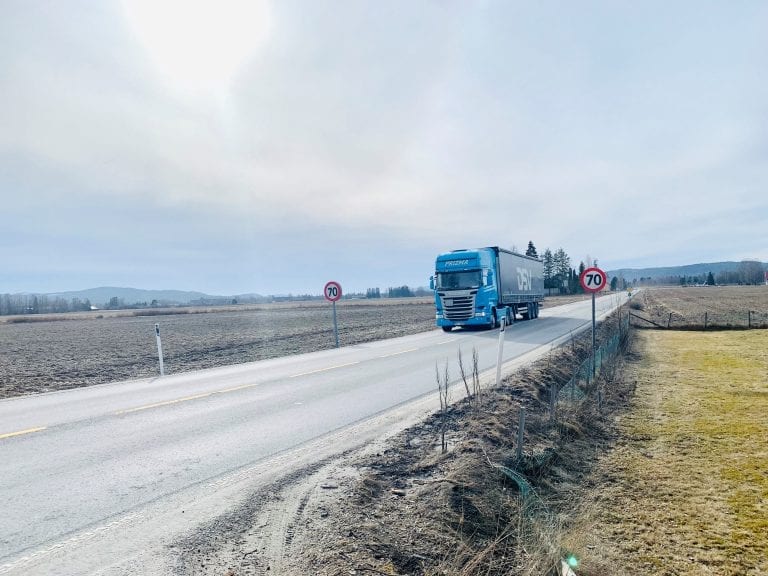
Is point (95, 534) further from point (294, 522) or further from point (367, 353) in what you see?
point (367, 353)

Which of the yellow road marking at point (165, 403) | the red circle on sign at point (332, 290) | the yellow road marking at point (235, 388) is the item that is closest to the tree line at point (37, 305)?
the red circle on sign at point (332, 290)

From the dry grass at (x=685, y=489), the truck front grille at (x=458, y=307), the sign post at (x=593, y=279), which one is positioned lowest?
the dry grass at (x=685, y=489)

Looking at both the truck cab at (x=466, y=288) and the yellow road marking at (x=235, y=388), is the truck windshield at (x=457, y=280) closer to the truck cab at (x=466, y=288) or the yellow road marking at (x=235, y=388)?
the truck cab at (x=466, y=288)

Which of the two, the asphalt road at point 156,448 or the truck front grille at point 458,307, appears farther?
the truck front grille at point 458,307

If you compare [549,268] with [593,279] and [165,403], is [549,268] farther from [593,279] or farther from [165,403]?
[165,403]

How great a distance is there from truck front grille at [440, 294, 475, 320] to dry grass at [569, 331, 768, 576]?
40.5ft

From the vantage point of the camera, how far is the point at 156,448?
5914mm

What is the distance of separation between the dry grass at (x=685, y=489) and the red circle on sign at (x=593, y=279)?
3325mm

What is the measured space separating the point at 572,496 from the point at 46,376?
1675cm

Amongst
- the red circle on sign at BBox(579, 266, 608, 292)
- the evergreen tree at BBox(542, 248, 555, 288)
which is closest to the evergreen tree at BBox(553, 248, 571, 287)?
the evergreen tree at BBox(542, 248, 555, 288)

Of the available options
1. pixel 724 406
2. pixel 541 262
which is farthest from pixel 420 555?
pixel 541 262

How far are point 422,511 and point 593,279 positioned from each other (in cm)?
1026

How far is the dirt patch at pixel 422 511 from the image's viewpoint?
331 cm

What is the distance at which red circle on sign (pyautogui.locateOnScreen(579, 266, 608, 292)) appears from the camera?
39.8ft
